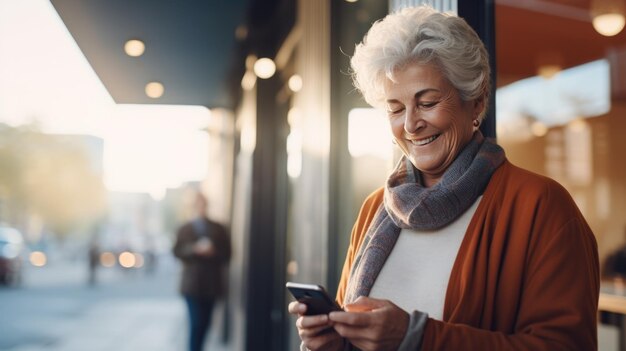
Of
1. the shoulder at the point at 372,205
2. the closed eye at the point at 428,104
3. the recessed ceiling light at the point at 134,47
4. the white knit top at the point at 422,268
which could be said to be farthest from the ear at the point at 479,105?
the recessed ceiling light at the point at 134,47

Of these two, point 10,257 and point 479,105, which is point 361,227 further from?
point 10,257

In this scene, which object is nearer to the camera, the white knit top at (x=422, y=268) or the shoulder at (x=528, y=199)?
the shoulder at (x=528, y=199)

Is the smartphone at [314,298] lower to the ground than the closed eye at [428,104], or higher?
lower

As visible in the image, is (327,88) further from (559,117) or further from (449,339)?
(559,117)

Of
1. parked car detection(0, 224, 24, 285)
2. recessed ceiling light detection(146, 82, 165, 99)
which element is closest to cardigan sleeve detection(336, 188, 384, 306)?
recessed ceiling light detection(146, 82, 165, 99)

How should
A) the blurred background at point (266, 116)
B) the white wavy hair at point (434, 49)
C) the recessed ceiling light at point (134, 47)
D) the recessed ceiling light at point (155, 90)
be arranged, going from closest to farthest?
1. the white wavy hair at point (434, 49)
2. the blurred background at point (266, 116)
3. the recessed ceiling light at point (134, 47)
4. the recessed ceiling light at point (155, 90)

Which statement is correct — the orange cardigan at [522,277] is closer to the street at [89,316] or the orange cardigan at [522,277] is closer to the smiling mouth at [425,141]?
the smiling mouth at [425,141]

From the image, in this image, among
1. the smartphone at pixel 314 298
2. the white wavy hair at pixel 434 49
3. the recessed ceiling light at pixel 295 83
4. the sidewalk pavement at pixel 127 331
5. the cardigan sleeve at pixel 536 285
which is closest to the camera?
the cardigan sleeve at pixel 536 285

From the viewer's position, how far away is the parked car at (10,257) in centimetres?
1231

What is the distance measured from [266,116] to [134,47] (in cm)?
176

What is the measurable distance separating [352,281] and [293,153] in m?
3.59

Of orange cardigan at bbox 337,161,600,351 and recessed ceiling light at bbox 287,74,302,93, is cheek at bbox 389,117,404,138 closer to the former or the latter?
orange cardigan at bbox 337,161,600,351

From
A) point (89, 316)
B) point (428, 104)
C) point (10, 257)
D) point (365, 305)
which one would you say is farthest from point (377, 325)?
point (10, 257)

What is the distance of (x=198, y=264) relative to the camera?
21.1 ft
